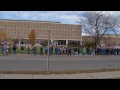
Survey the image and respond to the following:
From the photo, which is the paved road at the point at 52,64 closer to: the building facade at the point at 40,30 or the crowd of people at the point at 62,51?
the crowd of people at the point at 62,51

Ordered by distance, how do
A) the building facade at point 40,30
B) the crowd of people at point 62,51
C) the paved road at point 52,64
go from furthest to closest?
the building facade at point 40,30 → the crowd of people at point 62,51 → the paved road at point 52,64

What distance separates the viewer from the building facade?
11731cm

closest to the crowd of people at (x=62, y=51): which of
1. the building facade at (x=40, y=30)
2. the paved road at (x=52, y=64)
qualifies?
the paved road at (x=52, y=64)

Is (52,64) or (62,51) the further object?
(62,51)

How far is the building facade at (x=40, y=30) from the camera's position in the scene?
117 meters

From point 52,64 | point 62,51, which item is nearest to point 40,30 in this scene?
point 62,51

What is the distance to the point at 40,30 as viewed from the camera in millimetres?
120938

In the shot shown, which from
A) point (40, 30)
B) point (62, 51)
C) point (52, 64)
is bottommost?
point (52, 64)

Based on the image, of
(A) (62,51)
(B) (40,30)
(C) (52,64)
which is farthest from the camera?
(B) (40,30)

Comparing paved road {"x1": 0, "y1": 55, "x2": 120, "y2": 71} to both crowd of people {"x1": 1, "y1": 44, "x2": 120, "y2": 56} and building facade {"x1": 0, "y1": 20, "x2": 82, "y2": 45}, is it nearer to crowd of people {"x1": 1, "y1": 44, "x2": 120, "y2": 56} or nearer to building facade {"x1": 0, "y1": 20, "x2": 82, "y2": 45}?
crowd of people {"x1": 1, "y1": 44, "x2": 120, "y2": 56}

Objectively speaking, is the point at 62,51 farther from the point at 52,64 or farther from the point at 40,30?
the point at 40,30
